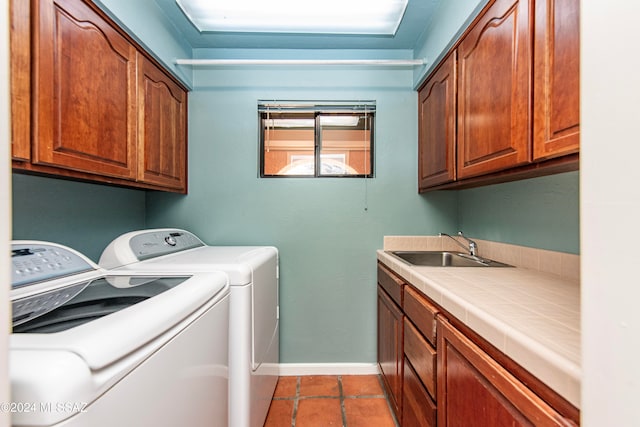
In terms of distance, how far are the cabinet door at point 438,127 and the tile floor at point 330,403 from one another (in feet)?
4.97

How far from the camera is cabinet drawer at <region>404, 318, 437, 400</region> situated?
1.05 meters

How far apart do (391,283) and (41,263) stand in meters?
1.68

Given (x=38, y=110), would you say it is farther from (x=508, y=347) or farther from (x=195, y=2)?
(x=508, y=347)

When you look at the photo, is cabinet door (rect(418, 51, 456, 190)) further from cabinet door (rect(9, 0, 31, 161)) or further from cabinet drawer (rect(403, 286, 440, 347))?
cabinet door (rect(9, 0, 31, 161))

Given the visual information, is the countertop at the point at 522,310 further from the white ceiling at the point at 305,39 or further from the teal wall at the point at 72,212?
the teal wall at the point at 72,212

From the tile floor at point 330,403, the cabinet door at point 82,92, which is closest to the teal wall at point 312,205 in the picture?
the tile floor at point 330,403

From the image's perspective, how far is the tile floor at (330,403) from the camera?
1642 millimetres

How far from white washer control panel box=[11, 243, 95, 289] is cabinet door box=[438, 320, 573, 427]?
4.82 ft

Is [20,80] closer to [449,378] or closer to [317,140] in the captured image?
[317,140]

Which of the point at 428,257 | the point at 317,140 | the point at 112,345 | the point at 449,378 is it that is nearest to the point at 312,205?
the point at 317,140

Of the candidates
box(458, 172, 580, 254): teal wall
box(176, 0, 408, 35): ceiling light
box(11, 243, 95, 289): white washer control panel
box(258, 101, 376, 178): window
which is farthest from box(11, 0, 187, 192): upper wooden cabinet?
box(458, 172, 580, 254): teal wall

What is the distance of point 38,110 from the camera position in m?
0.99
